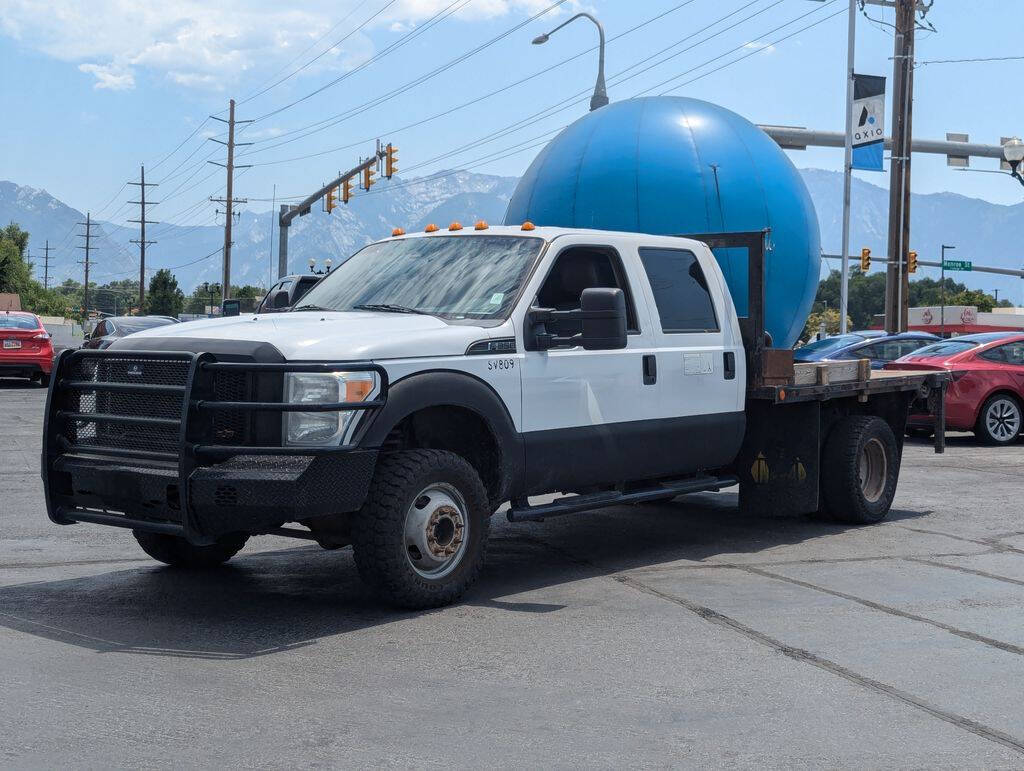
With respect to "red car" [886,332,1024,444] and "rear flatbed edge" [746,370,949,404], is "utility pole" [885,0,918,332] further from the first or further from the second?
"rear flatbed edge" [746,370,949,404]

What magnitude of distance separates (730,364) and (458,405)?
8.74ft

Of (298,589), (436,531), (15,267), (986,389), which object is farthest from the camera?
(15,267)

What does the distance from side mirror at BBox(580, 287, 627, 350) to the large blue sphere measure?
8.72m

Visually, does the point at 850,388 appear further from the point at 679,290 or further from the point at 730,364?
the point at 679,290

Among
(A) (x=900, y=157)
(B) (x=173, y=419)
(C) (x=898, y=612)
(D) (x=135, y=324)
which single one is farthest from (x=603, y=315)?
(A) (x=900, y=157)

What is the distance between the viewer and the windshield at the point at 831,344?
21.1 m

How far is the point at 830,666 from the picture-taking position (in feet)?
18.8

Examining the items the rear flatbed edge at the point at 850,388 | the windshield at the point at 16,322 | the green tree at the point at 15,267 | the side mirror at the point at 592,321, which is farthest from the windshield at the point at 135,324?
the green tree at the point at 15,267

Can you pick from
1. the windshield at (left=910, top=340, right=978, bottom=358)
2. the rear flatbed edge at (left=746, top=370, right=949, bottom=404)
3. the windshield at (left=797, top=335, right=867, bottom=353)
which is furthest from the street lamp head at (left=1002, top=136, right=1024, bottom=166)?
the rear flatbed edge at (left=746, top=370, right=949, bottom=404)

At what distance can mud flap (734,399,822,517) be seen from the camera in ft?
31.1

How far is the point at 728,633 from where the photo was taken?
6332 mm

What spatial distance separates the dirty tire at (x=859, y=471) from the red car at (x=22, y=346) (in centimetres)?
1956

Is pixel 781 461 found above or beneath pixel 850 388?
beneath

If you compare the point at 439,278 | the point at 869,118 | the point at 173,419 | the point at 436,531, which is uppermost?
the point at 869,118
